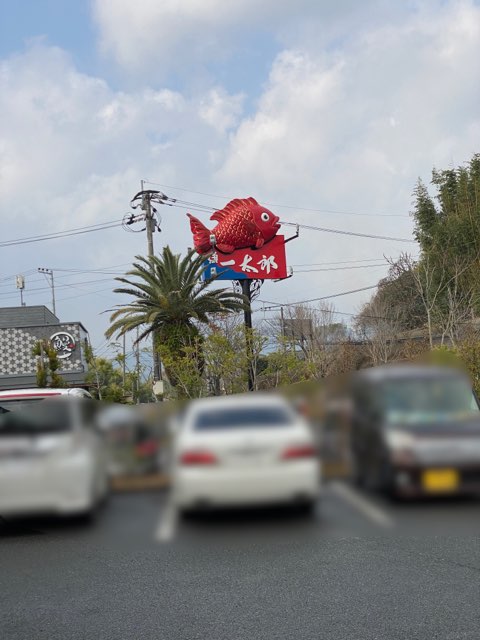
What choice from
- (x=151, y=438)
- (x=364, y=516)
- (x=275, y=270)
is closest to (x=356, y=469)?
(x=364, y=516)

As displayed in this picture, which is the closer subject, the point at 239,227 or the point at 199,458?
the point at 199,458

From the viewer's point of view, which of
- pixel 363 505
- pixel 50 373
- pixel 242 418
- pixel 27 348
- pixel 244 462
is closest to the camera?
pixel 244 462

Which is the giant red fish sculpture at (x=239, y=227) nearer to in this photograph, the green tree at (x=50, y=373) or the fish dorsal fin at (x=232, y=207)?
the fish dorsal fin at (x=232, y=207)

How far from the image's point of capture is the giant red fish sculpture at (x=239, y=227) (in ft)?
299

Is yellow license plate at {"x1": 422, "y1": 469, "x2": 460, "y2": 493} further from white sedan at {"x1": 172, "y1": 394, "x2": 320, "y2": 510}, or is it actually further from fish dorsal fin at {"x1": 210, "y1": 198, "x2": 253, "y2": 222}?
fish dorsal fin at {"x1": 210, "y1": 198, "x2": 253, "y2": 222}

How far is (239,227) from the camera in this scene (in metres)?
92.7

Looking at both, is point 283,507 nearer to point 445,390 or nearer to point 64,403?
point 445,390

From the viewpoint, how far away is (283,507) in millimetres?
2277

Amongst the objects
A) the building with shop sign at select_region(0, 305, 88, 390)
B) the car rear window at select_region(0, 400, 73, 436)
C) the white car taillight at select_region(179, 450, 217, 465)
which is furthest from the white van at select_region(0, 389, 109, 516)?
the building with shop sign at select_region(0, 305, 88, 390)

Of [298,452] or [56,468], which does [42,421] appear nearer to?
[56,468]

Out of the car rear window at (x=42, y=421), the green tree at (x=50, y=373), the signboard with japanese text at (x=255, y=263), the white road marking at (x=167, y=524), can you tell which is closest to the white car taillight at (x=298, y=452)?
the white road marking at (x=167, y=524)

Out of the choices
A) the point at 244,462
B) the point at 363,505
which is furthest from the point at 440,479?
the point at 244,462

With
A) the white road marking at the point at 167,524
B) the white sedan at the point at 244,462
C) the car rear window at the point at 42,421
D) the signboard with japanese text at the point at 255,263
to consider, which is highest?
the signboard with japanese text at the point at 255,263

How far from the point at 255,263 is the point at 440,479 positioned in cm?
9210
